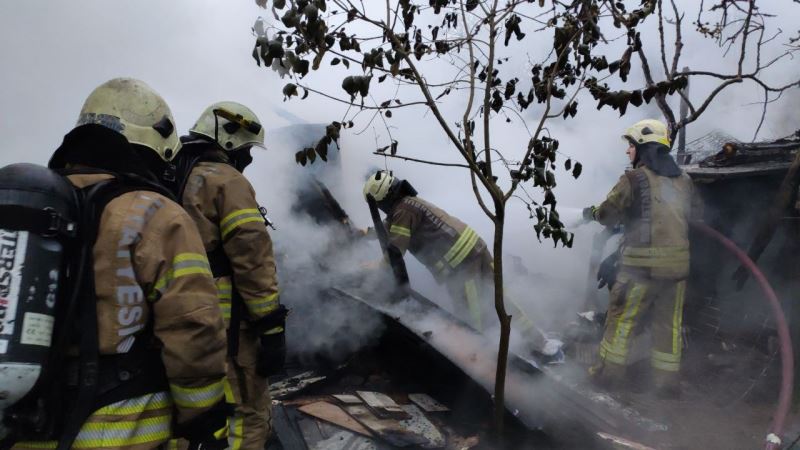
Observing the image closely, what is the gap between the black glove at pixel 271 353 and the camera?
108 inches

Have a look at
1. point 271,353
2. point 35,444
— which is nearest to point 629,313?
point 271,353

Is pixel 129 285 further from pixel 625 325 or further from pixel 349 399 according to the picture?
pixel 625 325

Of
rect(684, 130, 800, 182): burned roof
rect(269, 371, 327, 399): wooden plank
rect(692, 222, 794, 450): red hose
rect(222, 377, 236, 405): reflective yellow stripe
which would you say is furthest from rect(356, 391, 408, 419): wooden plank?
rect(684, 130, 800, 182): burned roof

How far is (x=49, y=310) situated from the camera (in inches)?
56.9

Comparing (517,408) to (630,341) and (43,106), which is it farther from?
(43,106)

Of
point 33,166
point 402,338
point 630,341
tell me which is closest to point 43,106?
point 402,338

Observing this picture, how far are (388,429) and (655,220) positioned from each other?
298cm

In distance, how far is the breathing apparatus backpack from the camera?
1.38 m

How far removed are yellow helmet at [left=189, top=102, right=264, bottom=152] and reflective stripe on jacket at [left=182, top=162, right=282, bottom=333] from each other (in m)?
0.40

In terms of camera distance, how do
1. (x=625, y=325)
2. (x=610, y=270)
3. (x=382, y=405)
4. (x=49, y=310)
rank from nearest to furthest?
(x=49, y=310)
(x=382, y=405)
(x=625, y=325)
(x=610, y=270)

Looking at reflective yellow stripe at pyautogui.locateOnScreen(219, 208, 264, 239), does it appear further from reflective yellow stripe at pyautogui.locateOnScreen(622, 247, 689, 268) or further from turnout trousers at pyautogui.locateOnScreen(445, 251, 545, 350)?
reflective yellow stripe at pyautogui.locateOnScreen(622, 247, 689, 268)

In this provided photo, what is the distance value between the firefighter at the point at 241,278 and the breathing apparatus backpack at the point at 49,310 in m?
0.99

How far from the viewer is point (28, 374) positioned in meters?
1.39

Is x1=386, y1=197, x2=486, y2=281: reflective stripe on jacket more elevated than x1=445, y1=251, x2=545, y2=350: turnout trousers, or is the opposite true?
x1=386, y1=197, x2=486, y2=281: reflective stripe on jacket
